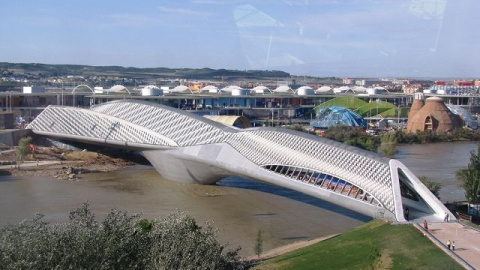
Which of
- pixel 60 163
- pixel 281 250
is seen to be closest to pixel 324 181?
pixel 281 250

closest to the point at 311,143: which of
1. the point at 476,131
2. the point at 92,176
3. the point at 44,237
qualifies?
the point at 92,176

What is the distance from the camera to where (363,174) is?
1628 centimetres

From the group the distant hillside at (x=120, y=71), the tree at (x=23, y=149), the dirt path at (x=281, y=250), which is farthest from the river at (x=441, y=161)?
the distant hillside at (x=120, y=71)

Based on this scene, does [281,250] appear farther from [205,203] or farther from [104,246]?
[104,246]

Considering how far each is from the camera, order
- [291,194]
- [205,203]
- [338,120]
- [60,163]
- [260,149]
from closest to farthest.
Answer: [205,203], [260,149], [291,194], [60,163], [338,120]

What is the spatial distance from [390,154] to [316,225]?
47.5ft

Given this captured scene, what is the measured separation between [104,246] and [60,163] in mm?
20860

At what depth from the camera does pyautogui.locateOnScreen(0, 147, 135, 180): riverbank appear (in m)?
25.5

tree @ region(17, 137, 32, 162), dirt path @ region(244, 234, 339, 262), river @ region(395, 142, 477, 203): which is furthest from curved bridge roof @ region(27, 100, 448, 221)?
river @ region(395, 142, 477, 203)

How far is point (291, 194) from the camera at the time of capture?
21.3m

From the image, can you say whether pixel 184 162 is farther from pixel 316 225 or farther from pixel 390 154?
pixel 390 154

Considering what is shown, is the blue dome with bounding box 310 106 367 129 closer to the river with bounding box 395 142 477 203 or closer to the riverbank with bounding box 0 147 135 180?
the river with bounding box 395 142 477 203

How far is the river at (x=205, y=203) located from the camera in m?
16.6

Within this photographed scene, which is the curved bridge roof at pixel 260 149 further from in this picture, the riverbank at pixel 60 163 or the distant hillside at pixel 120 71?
the distant hillside at pixel 120 71
